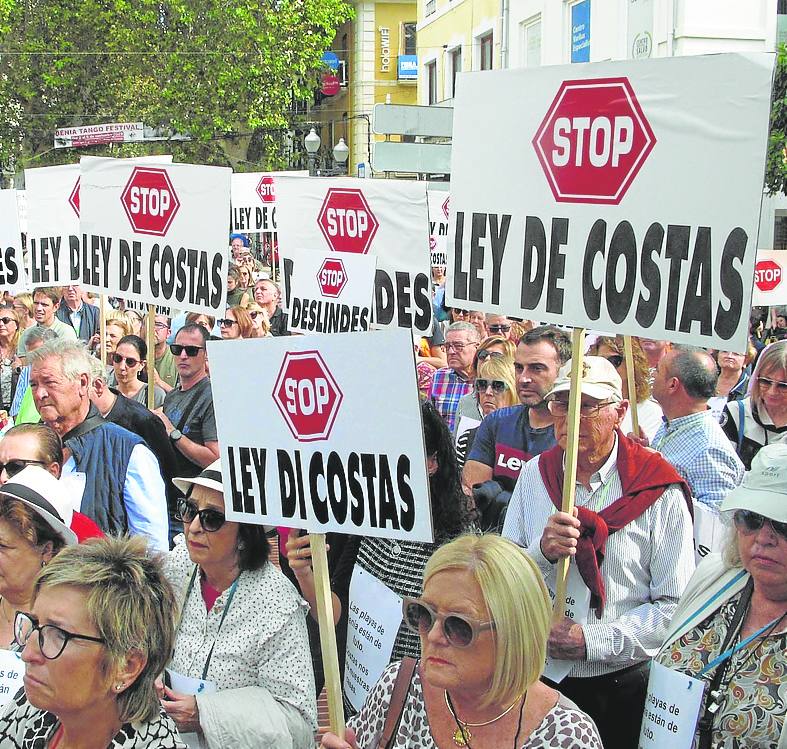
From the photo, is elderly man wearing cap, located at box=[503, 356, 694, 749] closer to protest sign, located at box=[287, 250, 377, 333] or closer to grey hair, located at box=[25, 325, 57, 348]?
protest sign, located at box=[287, 250, 377, 333]

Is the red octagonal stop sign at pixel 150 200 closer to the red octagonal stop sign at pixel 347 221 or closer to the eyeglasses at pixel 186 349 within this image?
the eyeglasses at pixel 186 349

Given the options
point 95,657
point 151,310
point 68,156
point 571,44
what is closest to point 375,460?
point 95,657

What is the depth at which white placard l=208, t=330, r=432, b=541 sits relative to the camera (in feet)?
9.32

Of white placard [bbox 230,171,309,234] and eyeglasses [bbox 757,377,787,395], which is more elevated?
white placard [bbox 230,171,309,234]

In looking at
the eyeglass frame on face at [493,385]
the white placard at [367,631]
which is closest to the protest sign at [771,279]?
the eyeglass frame on face at [493,385]

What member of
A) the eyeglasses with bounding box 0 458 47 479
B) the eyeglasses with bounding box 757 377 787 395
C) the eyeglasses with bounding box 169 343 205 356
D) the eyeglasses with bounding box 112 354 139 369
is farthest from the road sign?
the eyeglasses with bounding box 757 377 787 395

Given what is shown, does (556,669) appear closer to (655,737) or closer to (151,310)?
(655,737)

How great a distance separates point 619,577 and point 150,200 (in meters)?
3.89

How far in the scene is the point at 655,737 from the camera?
120 inches

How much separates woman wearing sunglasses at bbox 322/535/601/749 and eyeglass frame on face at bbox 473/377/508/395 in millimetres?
3383

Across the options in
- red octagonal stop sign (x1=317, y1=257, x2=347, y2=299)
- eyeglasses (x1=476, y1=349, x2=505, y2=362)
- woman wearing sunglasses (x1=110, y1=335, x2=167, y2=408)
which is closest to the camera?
eyeglasses (x1=476, y1=349, x2=505, y2=362)

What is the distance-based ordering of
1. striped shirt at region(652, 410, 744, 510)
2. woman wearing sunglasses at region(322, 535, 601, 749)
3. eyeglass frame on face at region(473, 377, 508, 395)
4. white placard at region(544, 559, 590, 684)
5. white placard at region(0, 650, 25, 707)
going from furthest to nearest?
eyeglass frame on face at region(473, 377, 508, 395), striped shirt at region(652, 410, 744, 510), white placard at region(544, 559, 590, 684), white placard at region(0, 650, 25, 707), woman wearing sunglasses at region(322, 535, 601, 749)

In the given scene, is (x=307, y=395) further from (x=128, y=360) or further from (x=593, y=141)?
(x=128, y=360)

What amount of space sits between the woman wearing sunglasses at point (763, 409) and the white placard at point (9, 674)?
3.48 m
